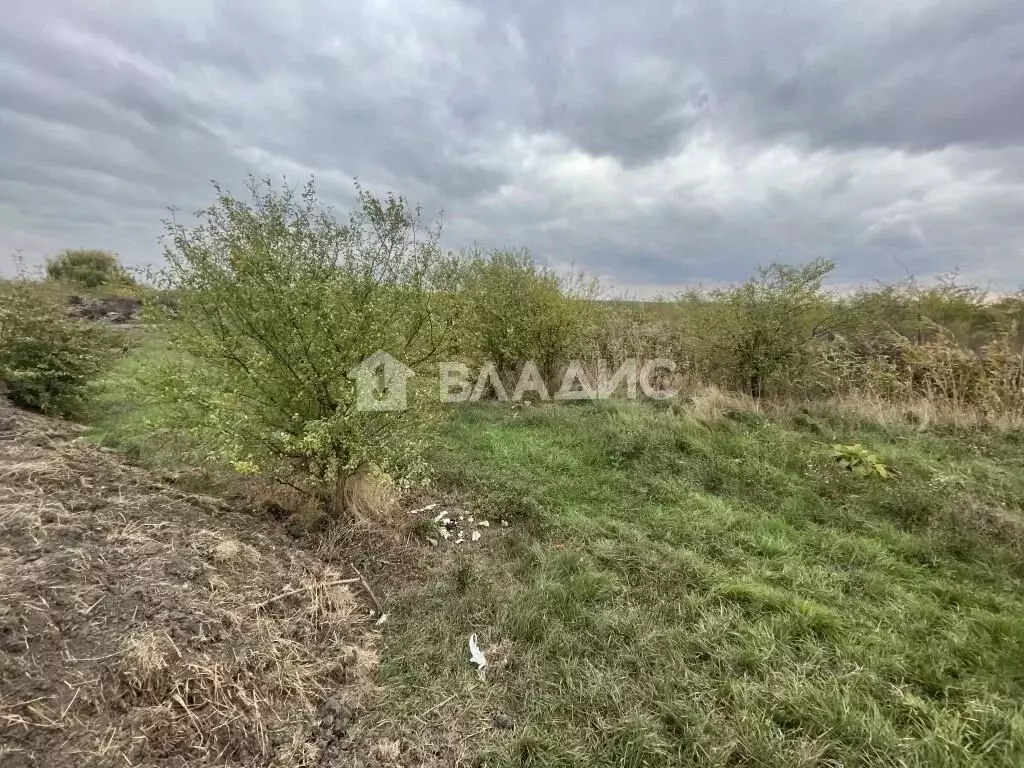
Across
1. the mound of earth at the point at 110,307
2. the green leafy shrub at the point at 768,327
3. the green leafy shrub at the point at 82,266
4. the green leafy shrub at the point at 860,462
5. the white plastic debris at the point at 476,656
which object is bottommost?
the white plastic debris at the point at 476,656

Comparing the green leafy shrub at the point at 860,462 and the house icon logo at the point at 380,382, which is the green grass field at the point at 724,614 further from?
the house icon logo at the point at 380,382

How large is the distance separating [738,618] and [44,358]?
852 centimetres

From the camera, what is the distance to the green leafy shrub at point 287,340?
3.18 m

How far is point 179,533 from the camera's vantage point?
9.15ft

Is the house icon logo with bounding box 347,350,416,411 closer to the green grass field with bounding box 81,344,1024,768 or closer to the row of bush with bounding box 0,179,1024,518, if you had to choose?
the row of bush with bounding box 0,179,1024,518

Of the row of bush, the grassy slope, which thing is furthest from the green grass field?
the row of bush

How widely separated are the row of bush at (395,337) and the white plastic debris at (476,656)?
1251 mm

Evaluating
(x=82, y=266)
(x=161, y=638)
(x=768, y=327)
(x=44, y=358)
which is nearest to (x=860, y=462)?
(x=768, y=327)

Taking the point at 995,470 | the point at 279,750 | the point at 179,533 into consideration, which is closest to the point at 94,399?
the point at 179,533

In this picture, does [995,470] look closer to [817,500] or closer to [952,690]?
[817,500]

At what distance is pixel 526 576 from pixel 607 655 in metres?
0.87

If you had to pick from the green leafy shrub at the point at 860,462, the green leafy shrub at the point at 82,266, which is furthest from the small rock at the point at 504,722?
the green leafy shrub at the point at 82,266

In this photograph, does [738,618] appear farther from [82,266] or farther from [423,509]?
[82,266]

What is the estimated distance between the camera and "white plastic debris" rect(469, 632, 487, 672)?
2449mm
